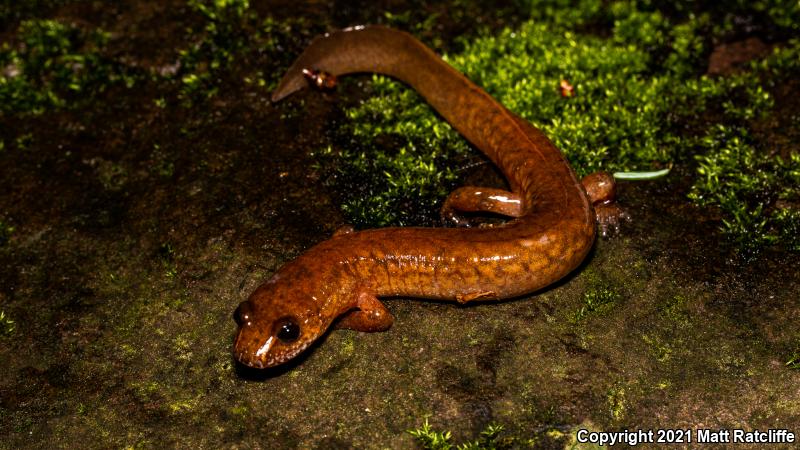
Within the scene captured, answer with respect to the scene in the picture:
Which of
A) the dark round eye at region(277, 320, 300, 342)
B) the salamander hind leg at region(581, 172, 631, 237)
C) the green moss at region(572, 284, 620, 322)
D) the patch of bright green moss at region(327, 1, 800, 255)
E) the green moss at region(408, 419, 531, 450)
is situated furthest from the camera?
the patch of bright green moss at region(327, 1, 800, 255)

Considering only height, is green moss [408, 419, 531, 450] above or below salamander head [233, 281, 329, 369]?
below

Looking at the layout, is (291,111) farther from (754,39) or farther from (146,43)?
(754,39)

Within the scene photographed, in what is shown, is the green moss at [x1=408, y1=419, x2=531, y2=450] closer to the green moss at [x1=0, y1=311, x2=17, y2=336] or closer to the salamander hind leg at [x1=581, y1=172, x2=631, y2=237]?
the salamander hind leg at [x1=581, y1=172, x2=631, y2=237]

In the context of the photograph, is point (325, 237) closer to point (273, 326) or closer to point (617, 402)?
point (273, 326)

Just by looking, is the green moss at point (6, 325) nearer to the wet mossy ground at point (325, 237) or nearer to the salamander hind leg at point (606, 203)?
the wet mossy ground at point (325, 237)

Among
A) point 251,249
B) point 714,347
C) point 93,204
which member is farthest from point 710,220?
point 93,204

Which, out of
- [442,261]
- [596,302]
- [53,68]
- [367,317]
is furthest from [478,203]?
[53,68]

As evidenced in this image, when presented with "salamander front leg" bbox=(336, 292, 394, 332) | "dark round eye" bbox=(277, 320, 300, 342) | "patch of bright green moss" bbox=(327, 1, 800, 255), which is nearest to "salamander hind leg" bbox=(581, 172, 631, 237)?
"patch of bright green moss" bbox=(327, 1, 800, 255)
